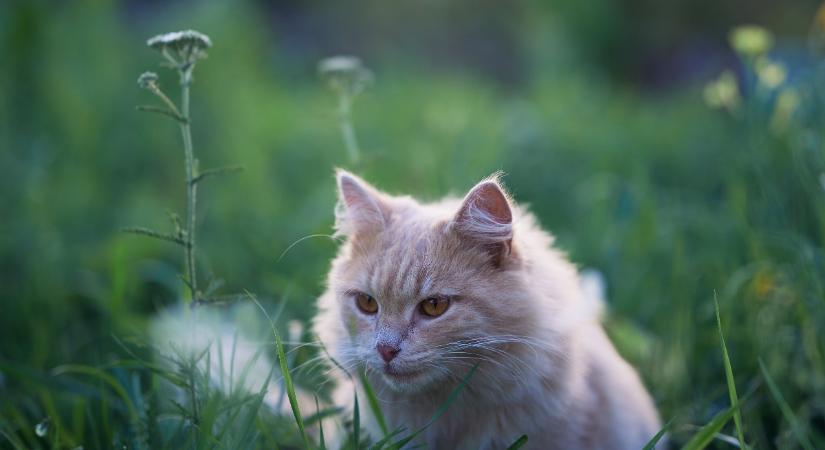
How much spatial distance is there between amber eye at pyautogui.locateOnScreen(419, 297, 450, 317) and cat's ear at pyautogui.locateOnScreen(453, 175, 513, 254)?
0.18 metres

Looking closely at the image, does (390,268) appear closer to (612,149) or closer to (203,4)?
(612,149)

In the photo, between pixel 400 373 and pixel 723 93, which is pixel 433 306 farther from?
pixel 723 93

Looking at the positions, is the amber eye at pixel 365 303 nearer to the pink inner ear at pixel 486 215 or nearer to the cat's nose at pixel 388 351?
the cat's nose at pixel 388 351

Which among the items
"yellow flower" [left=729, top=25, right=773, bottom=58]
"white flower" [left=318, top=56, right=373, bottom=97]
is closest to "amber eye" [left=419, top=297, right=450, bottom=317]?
"white flower" [left=318, top=56, right=373, bottom=97]

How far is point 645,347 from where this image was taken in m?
2.54

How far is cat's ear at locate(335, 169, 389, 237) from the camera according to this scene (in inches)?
73.7

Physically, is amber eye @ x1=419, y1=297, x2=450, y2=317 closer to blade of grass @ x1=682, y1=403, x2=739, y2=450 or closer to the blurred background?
blade of grass @ x1=682, y1=403, x2=739, y2=450

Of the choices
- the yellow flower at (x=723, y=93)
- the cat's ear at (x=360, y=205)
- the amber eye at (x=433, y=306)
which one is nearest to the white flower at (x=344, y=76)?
the cat's ear at (x=360, y=205)

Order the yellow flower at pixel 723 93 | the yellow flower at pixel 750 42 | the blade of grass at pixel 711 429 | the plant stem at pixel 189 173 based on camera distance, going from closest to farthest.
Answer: the blade of grass at pixel 711 429, the plant stem at pixel 189 173, the yellow flower at pixel 750 42, the yellow flower at pixel 723 93

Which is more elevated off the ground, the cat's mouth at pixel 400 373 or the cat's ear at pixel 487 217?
the cat's ear at pixel 487 217

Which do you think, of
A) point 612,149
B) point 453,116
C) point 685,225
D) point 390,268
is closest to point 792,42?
point 612,149

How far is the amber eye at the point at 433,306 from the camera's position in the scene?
5.60 ft

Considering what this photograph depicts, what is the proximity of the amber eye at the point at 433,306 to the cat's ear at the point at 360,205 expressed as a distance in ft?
0.86

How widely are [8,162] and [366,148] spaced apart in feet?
6.67
